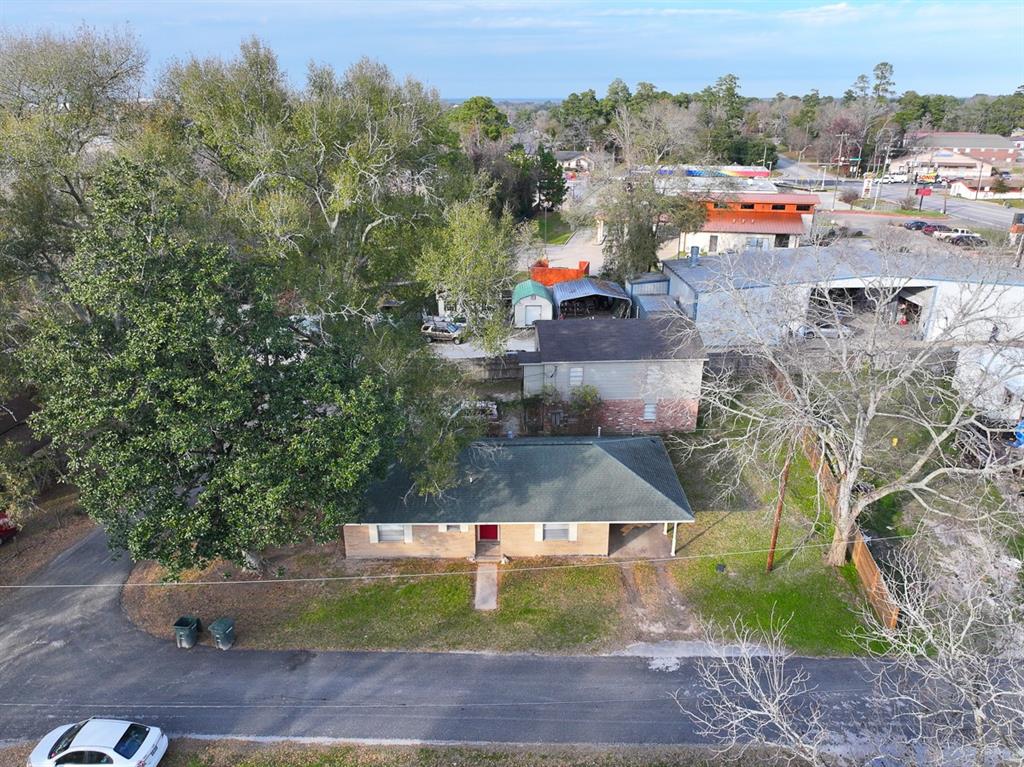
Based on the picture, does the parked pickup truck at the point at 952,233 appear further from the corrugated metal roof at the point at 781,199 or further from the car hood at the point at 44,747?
the car hood at the point at 44,747

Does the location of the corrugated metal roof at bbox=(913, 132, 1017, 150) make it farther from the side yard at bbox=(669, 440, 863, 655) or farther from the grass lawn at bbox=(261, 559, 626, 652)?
the grass lawn at bbox=(261, 559, 626, 652)

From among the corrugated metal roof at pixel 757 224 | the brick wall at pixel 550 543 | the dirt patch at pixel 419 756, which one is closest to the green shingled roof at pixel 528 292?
the corrugated metal roof at pixel 757 224

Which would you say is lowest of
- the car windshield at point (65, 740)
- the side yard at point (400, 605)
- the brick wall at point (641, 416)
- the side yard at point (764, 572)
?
the side yard at point (400, 605)

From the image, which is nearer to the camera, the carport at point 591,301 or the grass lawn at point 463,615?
the grass lawn at point 463,615

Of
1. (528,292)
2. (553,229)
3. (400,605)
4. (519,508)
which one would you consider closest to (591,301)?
(528,292)

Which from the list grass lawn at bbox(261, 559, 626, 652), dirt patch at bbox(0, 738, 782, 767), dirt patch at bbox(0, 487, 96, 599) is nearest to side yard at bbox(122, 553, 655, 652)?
grass lawn at bbox(261, 559, 626, 652)
